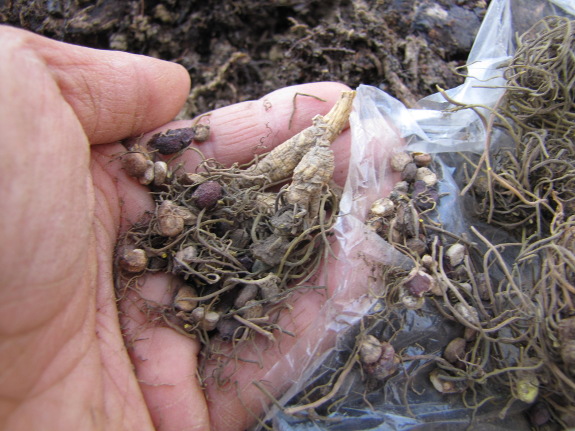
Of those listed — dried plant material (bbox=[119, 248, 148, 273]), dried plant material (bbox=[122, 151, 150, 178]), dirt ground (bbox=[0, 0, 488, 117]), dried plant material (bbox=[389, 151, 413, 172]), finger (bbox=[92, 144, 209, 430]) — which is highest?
dirt ground (bbox=[0, 0, 488, 117])

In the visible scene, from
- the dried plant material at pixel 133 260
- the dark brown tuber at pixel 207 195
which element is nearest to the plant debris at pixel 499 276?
the dark brown tuber at pixel 207 195

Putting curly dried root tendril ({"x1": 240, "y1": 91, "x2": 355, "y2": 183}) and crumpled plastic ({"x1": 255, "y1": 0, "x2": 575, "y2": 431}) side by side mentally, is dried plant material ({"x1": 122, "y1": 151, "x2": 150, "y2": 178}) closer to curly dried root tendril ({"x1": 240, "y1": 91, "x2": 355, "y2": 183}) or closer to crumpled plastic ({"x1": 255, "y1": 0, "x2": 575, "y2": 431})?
curly dried root tendril ({"x1": 240, "y1": 91, "x2": 355, "y2": 183})

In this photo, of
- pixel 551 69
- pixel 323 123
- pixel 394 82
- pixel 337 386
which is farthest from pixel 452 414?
pixel 394 82

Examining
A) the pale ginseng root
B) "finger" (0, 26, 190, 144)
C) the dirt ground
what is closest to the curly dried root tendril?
the pale ginseng root

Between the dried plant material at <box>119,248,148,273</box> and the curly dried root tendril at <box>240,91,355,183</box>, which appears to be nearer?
the dried plant material at <box>119,248,148,273</box>

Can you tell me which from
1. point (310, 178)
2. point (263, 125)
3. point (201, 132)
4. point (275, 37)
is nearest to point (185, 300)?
point (310, 178)

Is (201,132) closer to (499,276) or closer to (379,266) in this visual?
(379,266)
